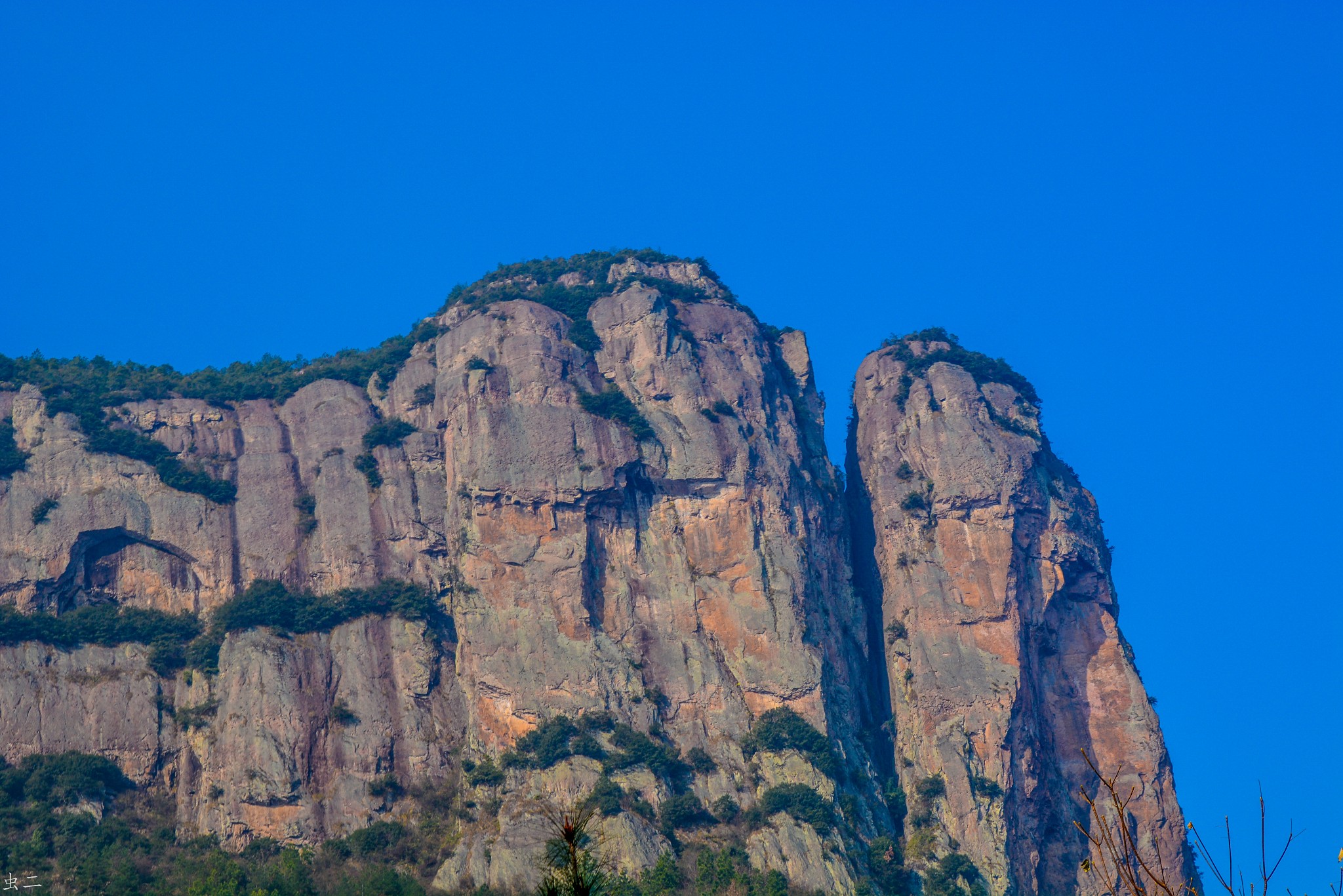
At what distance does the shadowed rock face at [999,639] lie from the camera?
260 feet

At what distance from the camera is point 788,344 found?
335ft

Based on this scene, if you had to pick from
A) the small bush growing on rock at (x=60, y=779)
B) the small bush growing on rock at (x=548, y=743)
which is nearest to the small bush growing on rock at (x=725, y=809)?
the small bush growing on rock at (x=548, y=743)

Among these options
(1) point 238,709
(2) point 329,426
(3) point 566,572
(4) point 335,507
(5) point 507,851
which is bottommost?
(5) point 507,851

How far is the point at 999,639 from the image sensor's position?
82938mm

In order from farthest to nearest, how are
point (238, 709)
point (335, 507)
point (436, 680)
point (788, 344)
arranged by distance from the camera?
point (788, 344)
point (335, 507)
point (436, 680)
point (238, 709)

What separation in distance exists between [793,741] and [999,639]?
1356cm

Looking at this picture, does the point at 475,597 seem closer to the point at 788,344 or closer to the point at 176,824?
the point at 176,824

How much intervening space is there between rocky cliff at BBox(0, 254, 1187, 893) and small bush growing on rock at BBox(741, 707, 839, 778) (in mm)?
167

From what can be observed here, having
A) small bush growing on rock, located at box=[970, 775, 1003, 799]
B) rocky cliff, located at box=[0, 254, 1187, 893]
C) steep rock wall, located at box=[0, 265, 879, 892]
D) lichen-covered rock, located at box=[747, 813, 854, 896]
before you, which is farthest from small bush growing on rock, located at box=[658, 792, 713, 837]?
small bush growing on rock, located at box=[970, 775, 1003, 799]

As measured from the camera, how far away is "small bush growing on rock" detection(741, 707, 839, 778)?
76.6 meters

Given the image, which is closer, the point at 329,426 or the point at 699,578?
the point at 699,578

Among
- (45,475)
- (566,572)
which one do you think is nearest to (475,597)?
(566,572)

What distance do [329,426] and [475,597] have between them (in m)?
17.8

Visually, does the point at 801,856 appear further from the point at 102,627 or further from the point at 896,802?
the point at 102,627
